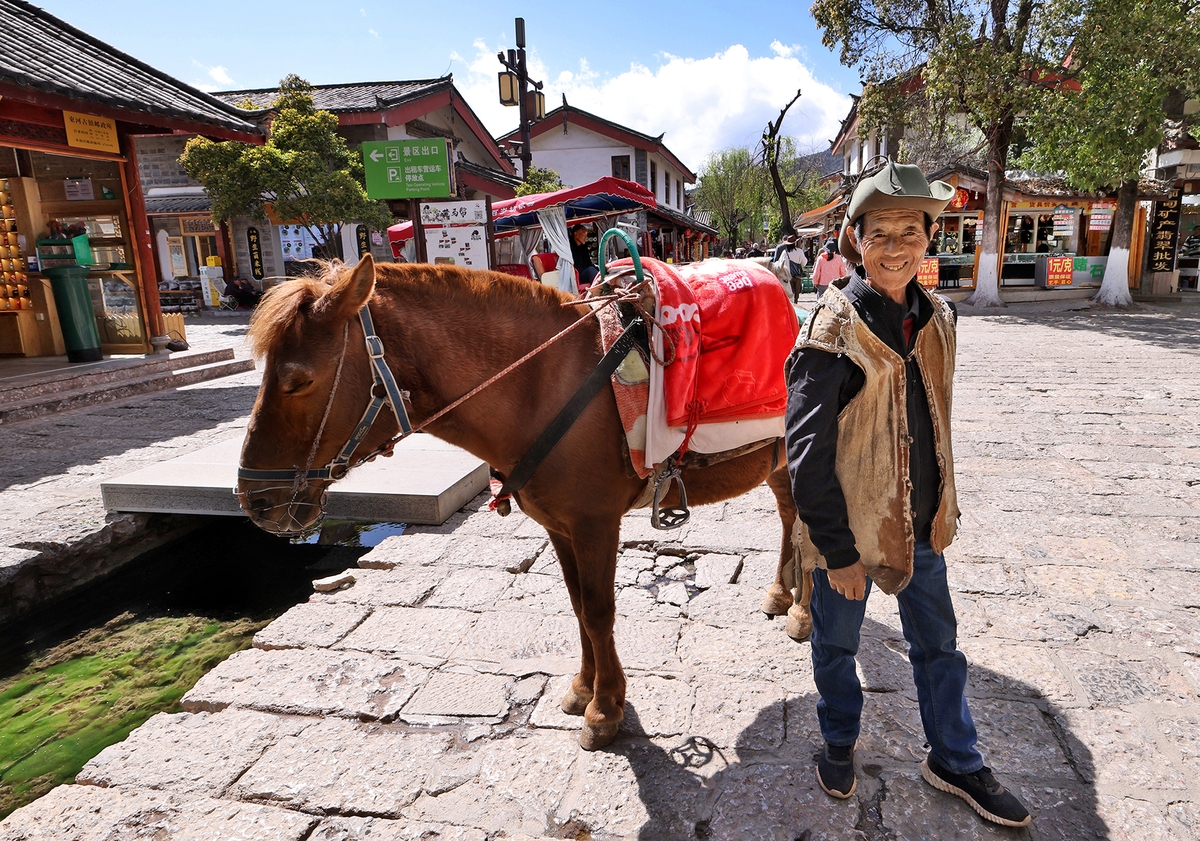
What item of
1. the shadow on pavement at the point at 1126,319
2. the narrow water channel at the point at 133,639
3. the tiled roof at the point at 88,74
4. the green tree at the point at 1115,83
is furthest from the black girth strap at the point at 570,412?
the green tree at the point at 1115,83

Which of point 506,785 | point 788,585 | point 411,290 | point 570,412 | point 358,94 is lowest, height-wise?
point 506,785

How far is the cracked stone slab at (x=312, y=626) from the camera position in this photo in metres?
3.23

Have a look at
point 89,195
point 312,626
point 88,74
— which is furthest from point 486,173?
point 312,626

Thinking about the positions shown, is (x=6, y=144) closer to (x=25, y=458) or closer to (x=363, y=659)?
(x=25, y=458)

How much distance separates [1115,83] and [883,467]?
15.0 metres

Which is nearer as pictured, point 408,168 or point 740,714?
point 740,714

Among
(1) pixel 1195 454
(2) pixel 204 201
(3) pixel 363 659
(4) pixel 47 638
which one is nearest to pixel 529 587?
(3) pixel 363 659

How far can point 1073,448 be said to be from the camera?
18.7 feet

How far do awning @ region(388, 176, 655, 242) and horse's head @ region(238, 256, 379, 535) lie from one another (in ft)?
32.1

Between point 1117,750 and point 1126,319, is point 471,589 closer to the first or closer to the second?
point 1117,750

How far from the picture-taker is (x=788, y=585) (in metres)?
3.20

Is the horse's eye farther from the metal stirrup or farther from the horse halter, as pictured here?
the metal stirrup

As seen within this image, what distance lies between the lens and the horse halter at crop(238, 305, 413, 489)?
81.6 inches

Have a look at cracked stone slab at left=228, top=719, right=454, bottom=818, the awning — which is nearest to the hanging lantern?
the awning
